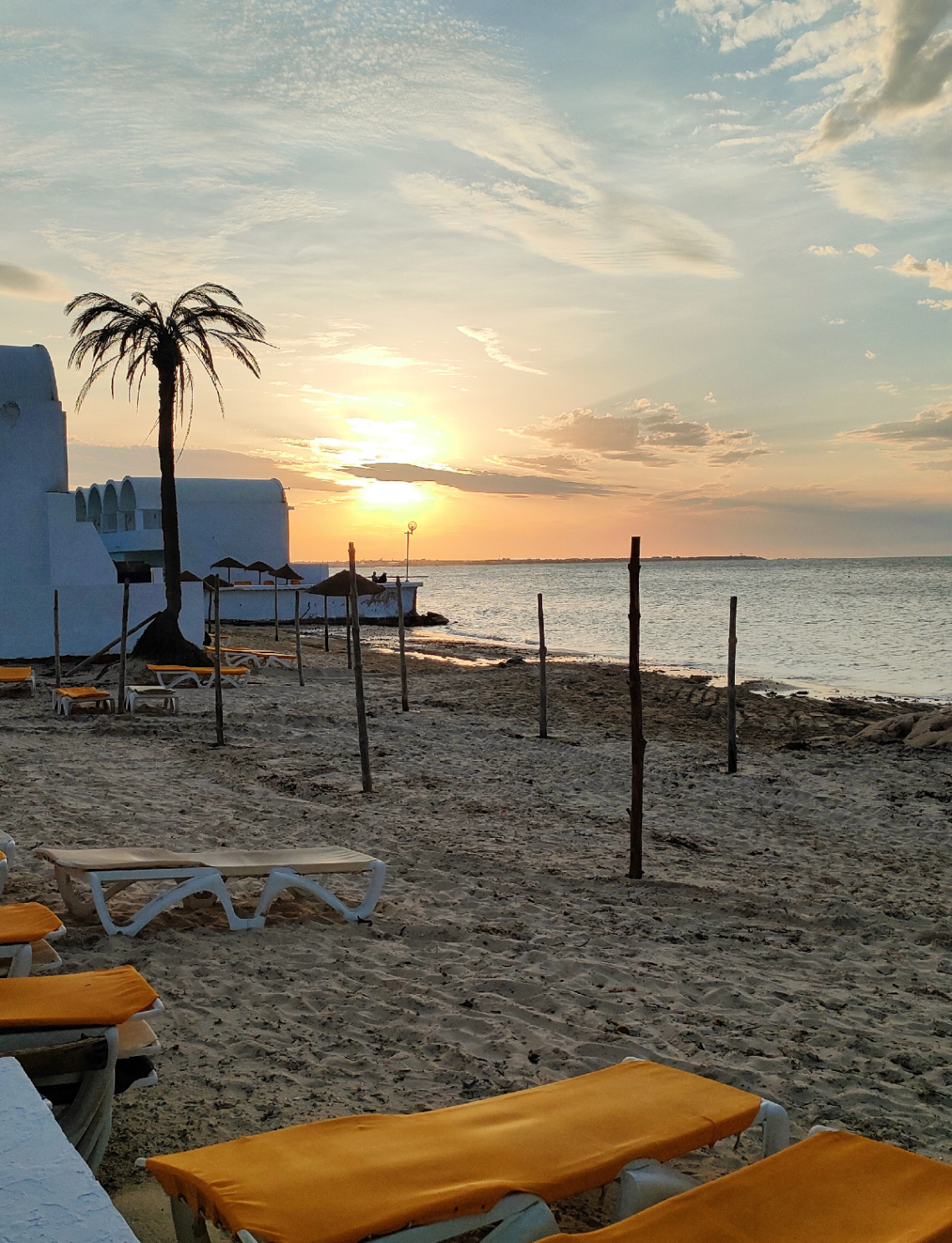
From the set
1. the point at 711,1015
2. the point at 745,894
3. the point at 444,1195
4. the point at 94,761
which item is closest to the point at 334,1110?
the point at 444,1195

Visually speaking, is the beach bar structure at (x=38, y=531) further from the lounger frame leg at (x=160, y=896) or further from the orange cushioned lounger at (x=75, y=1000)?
the orange cushioned lounger at (x=75, y=1000)

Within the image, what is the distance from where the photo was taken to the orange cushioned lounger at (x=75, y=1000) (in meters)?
2.48

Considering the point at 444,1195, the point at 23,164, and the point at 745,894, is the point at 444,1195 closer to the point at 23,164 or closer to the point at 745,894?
the point at 745,894

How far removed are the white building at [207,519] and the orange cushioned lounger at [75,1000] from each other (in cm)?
3418

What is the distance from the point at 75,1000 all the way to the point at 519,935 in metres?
2.49

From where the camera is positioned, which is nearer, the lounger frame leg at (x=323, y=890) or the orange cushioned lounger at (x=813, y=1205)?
the orange cushioned lounger at (x=813, y=1205)

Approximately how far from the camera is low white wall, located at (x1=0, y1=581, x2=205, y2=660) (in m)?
16.2

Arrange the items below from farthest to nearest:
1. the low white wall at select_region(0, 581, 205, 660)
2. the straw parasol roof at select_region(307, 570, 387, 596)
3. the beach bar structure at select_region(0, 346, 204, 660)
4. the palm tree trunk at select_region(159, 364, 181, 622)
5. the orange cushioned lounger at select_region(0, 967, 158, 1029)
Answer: the palm tree trunk at select_region(159, 364, 181, 622), the low white wall at select_region(0, 581, 205, 660), the beach bar structure at select_region(0, 346, 204, 660), the straw parasol roof at select_region(307, 570, 387, 596), the orange cushioned lounger at select_region(0, 967, 158, 1029)

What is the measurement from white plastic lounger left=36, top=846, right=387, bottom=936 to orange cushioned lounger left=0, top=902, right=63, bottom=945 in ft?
2.49

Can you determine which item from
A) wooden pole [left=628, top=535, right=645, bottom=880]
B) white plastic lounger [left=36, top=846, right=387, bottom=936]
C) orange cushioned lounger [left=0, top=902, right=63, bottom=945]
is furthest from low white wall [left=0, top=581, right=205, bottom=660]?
orange cushioned lounger [left=0, top=902, right=63, bottom=945]

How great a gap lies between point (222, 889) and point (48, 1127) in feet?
10.3

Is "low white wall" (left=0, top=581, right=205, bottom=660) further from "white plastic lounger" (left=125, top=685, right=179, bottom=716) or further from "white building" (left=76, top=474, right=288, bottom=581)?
"white building" (left=76, top=474, right=288, bottom=581)

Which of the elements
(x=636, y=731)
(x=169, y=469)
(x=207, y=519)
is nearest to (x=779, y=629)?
(x=207, y=519)

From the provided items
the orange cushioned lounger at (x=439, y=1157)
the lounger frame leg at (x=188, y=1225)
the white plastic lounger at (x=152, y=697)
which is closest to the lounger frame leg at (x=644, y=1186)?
the orange cushioned lounger at (x=439, y=1157)
